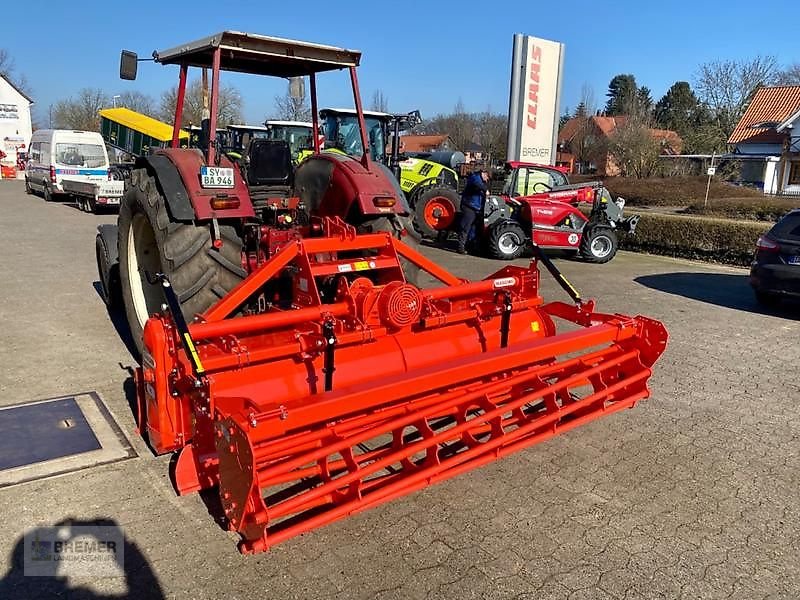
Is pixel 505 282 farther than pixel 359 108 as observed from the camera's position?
No

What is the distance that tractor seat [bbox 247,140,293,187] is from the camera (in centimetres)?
480

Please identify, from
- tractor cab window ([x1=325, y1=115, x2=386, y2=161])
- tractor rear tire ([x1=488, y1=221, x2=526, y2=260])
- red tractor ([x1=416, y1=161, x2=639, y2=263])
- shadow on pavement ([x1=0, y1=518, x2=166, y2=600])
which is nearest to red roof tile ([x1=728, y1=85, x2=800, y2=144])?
red tractor ([x1=416, y1=161, x2=639, y2=263])

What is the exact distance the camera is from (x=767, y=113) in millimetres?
32625

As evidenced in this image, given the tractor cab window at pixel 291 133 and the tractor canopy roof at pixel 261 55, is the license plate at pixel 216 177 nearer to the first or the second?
the tractor canopy roof at pixel 261 55

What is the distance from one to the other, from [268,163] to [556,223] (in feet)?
21.8

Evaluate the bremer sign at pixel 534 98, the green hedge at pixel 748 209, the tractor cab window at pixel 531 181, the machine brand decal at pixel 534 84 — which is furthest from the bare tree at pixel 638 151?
the tractor cab window at pixel 531 181

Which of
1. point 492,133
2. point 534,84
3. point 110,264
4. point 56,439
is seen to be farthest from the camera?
point 492,133

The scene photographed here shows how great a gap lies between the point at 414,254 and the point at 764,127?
3440 cm

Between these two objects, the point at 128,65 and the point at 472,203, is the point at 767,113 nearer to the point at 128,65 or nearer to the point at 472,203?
the point at 472,203

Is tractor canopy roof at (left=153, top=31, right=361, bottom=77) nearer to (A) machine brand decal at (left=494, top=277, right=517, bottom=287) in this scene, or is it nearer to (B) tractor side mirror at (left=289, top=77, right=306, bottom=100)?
(B) tractor side mirror at (left=289, top=77, right=306, bottom=100)

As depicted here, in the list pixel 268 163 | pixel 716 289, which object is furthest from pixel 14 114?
pixel 716 289

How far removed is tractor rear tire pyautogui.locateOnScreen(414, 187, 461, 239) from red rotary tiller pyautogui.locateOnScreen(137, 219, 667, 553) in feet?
26.6

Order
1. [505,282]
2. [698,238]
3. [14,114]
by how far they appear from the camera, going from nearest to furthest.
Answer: [505,282] → [698,238] → [14,114]

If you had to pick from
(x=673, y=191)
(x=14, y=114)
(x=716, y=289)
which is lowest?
(x=716, y=289)
